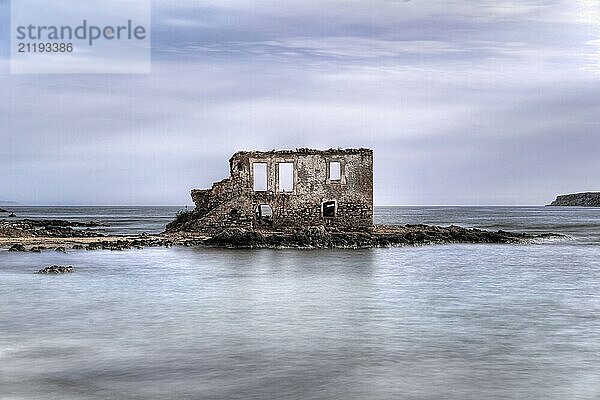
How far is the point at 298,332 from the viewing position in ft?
Answer: 39.0

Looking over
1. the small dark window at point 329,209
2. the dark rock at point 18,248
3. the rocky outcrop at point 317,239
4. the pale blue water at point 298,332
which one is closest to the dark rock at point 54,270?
the pale blue water at point 298,332

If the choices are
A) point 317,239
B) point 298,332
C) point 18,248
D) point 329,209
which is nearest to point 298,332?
point 298,332

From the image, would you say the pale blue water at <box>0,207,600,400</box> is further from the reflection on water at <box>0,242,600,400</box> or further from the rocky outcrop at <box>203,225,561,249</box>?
the rocky outcrop at <box>203,225,561,249</box>

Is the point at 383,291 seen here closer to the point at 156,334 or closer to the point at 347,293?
the point at 347,293

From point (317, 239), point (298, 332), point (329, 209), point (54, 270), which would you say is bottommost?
point (298, 332)

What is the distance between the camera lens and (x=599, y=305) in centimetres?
1508

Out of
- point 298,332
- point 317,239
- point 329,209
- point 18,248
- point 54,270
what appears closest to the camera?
point 298,332

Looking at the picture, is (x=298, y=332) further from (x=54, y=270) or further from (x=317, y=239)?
(x=317, y=239)

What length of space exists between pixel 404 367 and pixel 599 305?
7.06m

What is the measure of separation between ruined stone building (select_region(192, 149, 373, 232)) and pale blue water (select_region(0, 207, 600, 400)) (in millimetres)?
10266

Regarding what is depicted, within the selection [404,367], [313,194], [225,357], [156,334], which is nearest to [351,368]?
[404,367]

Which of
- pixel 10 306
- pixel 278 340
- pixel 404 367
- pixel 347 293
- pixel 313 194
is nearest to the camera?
pixel 404 367

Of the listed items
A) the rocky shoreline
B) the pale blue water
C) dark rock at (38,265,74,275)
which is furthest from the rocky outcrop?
dark rock at (38,265,74,275)

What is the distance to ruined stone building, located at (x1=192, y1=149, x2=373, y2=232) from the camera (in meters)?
32.1
